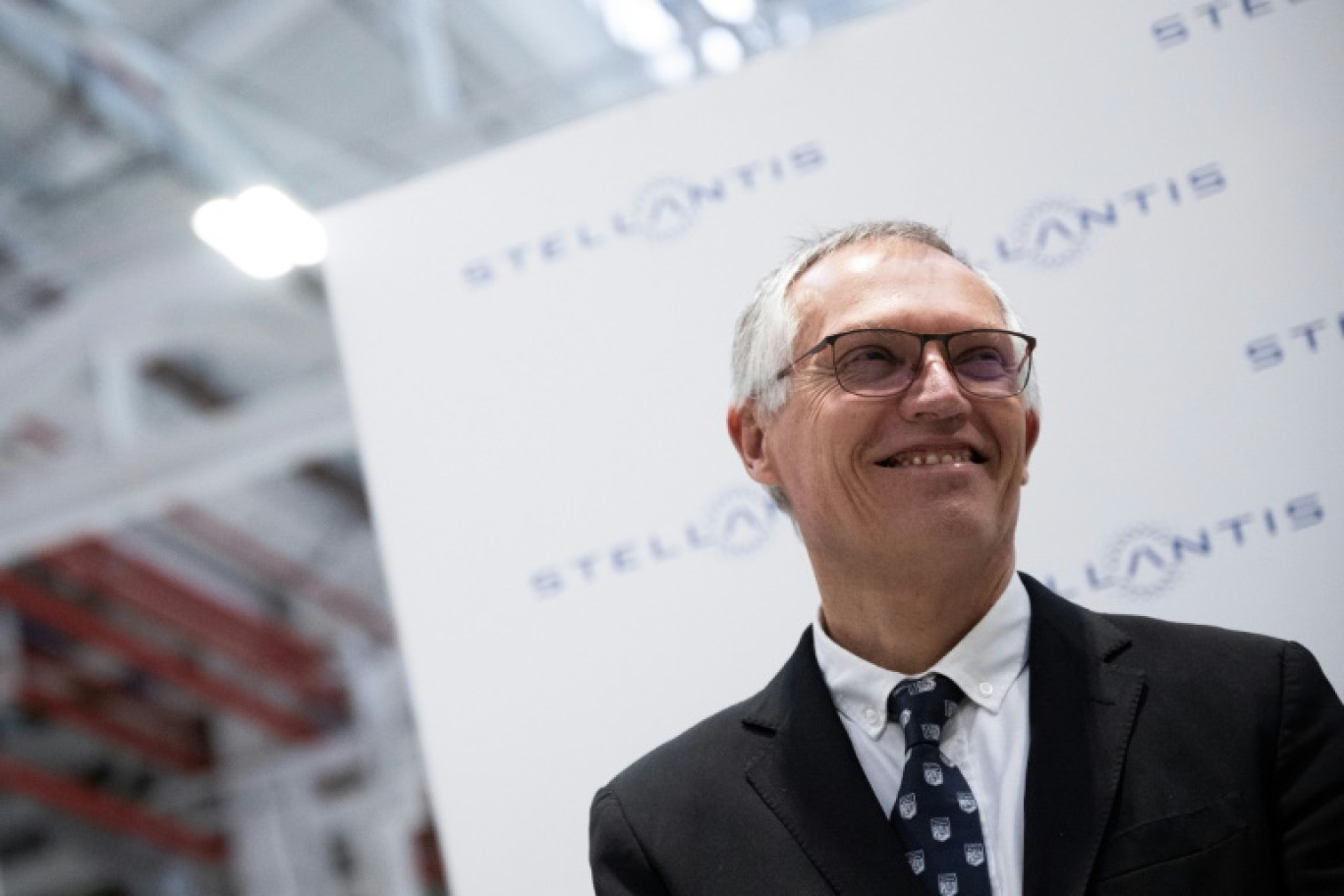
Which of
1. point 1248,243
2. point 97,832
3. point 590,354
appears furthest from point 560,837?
point 97,832

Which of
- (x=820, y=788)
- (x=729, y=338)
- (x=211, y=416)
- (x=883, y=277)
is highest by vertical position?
(x=211, y=416)

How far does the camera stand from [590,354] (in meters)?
2.27

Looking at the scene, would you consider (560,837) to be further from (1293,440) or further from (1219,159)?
(1219,159)

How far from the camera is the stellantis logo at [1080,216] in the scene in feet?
6.72

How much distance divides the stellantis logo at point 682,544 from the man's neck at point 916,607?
484 millimetres

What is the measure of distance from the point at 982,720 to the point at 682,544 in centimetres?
75

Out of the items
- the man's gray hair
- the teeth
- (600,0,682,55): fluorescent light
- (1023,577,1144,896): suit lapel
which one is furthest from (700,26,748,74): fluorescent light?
(1023,577,1144,896): suit lapel

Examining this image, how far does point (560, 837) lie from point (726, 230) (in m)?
1.03

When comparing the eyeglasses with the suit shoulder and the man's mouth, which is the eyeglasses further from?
the suit shoulder

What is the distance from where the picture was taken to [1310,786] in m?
1.36

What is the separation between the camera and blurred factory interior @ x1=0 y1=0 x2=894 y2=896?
398 centimetres

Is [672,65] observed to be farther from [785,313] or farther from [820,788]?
[820,788]

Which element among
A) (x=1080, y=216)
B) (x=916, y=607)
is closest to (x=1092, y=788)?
(x=916, y=607)

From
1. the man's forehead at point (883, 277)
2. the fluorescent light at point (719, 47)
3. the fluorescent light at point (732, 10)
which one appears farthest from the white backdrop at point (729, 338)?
the fluorescent light at point (719, 47)
